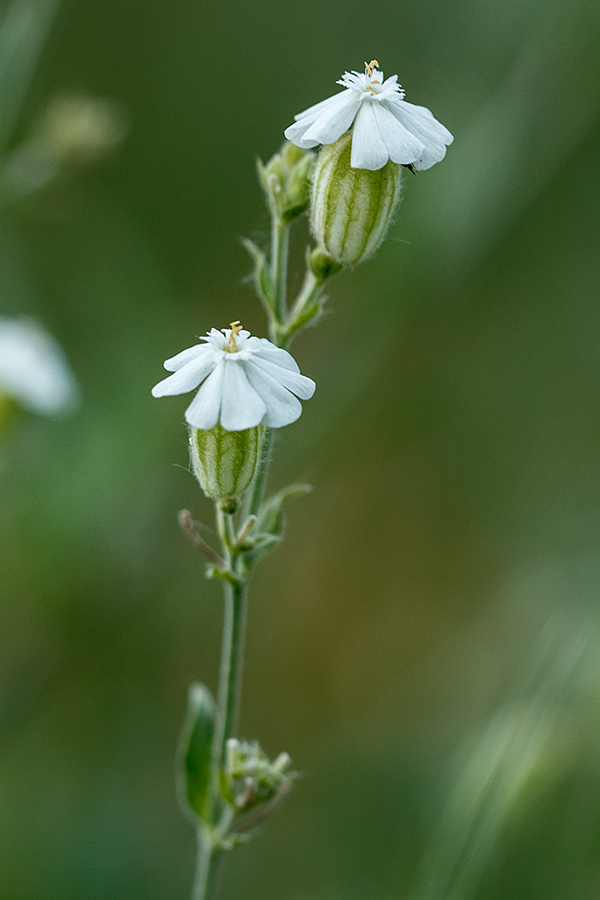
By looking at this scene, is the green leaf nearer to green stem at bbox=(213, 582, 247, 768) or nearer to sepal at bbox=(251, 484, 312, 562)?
green stem at bbox=(213, 582, 247, 768)

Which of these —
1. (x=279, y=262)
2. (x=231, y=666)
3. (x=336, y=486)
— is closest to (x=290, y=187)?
(x=279, y=262)

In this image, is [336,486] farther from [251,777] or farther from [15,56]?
[251,777]

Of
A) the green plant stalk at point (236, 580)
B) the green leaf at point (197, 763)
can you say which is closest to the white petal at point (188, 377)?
the green plant stalk at point (236, 580)

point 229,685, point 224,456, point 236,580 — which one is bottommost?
point 229,685

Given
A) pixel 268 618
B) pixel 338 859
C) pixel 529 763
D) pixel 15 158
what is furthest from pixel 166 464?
pixel 529 763

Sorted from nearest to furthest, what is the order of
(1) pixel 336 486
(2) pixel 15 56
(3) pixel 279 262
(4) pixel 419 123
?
(4) pixel 419 123 → (3) pixel 279 262 → (2) pixel 15 56 → (1) pixel 336 486

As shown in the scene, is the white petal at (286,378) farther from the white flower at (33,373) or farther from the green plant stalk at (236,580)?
the white flower at (33,373)

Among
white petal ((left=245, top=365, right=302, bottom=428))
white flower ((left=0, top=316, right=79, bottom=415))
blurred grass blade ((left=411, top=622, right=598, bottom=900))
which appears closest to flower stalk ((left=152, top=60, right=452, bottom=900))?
white petal ((left=245, top=365, right=302, bottom=428))
